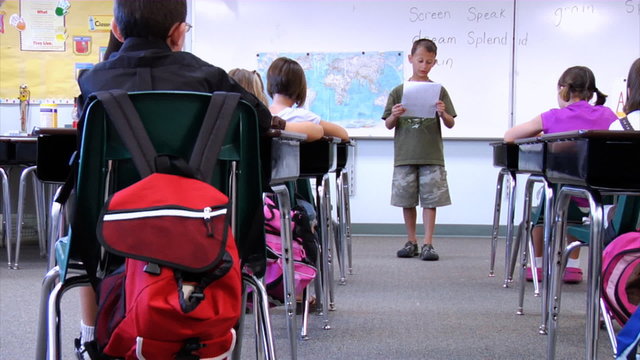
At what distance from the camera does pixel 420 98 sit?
13.1ft

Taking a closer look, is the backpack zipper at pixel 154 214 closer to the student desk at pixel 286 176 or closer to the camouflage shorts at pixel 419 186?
the student desk at pixel 286 176

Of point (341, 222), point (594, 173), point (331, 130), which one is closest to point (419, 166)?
point (341, 222)

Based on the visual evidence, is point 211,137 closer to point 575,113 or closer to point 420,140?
point 575,113

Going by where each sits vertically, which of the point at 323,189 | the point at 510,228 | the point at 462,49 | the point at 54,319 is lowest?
the point at 510,228

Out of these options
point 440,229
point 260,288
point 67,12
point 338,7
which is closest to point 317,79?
point 338,7

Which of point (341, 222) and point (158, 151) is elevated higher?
point (158, 151)

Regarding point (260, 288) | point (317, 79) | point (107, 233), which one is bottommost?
point (260, 288)

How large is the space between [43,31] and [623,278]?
16.9ft

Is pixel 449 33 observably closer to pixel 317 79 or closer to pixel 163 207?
pixel 317 79

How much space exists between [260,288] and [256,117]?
328mm

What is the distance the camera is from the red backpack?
3.41ft

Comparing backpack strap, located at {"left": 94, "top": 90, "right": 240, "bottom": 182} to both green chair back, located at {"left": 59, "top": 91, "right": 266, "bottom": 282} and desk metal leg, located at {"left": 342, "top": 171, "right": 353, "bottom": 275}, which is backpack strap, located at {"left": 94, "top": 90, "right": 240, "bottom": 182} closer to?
green chair back, located at {"left": 59, "top": 91, "right": 266, "bottom": 282}

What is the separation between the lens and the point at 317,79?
549 cm

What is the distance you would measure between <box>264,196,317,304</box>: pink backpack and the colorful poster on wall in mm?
3920
